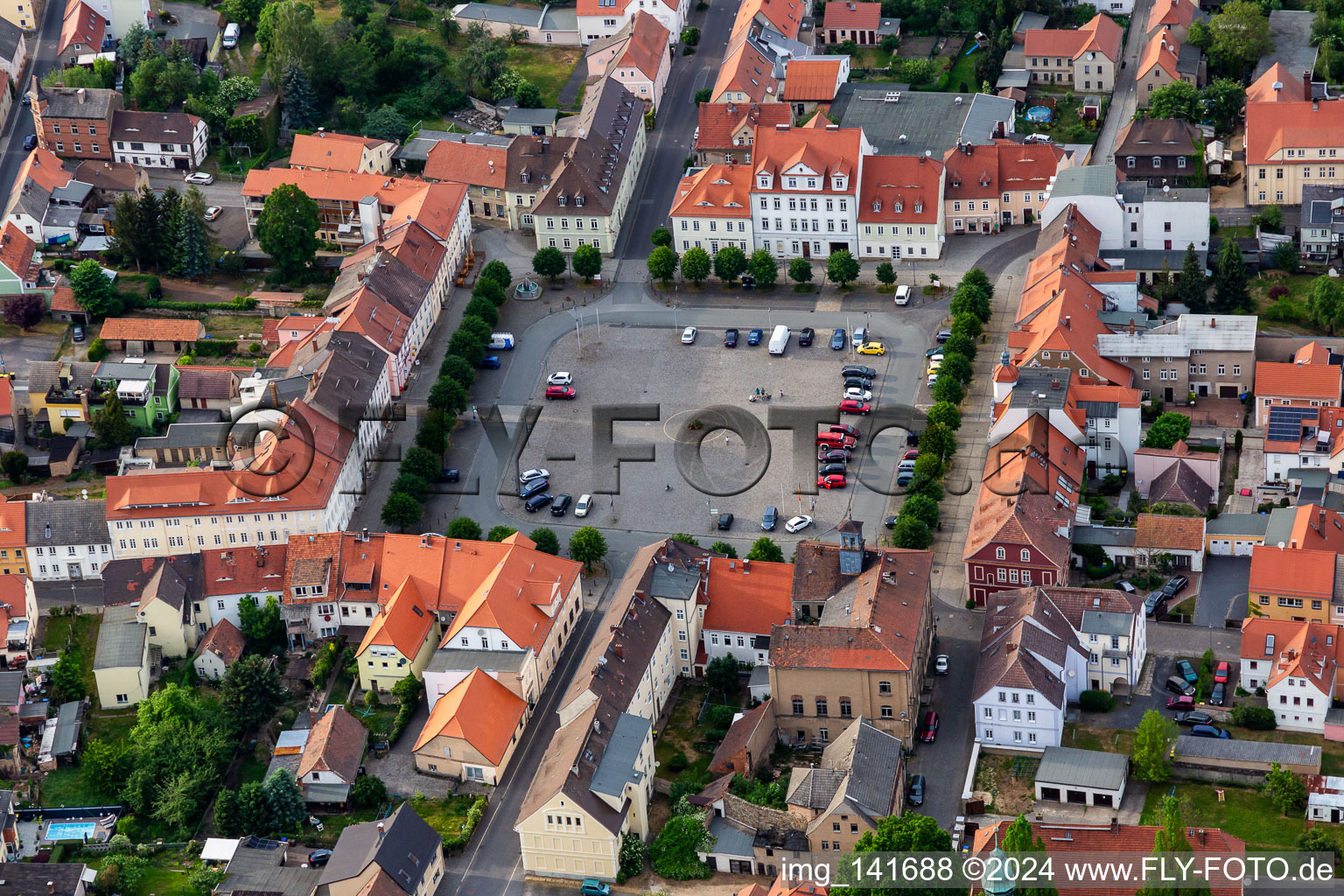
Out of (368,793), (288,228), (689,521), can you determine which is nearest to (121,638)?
(368,793)

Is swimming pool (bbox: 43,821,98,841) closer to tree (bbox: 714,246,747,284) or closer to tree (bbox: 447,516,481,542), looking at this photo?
tree (bbox: 447,516,481,542)

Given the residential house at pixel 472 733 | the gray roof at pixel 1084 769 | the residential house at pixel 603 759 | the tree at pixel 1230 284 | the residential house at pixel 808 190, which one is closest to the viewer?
the residential house at pixel 603 759

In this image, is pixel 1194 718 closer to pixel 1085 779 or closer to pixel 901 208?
pixel 1085 779

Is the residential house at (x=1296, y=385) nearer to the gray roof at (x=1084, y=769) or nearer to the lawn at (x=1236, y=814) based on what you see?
the lawn at (x=1236, y=814)

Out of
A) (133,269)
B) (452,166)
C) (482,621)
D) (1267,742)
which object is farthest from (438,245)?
(1267,742)

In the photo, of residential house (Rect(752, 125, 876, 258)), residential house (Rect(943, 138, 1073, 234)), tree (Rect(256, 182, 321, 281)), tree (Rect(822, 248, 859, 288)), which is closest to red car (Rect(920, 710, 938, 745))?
tree (Rect(822, 248, 859, 288))

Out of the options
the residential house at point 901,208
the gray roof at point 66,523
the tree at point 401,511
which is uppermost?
the residential house at point 901,208

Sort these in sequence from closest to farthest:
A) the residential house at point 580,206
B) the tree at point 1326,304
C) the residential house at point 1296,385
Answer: the residential house at point 1296,385
the tree at point 1326,304
the residential house at point 580,206

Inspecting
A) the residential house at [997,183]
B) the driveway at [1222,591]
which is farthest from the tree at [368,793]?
the residential house at [997,183]

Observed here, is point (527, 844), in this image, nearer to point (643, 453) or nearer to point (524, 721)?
point (524, 721)
